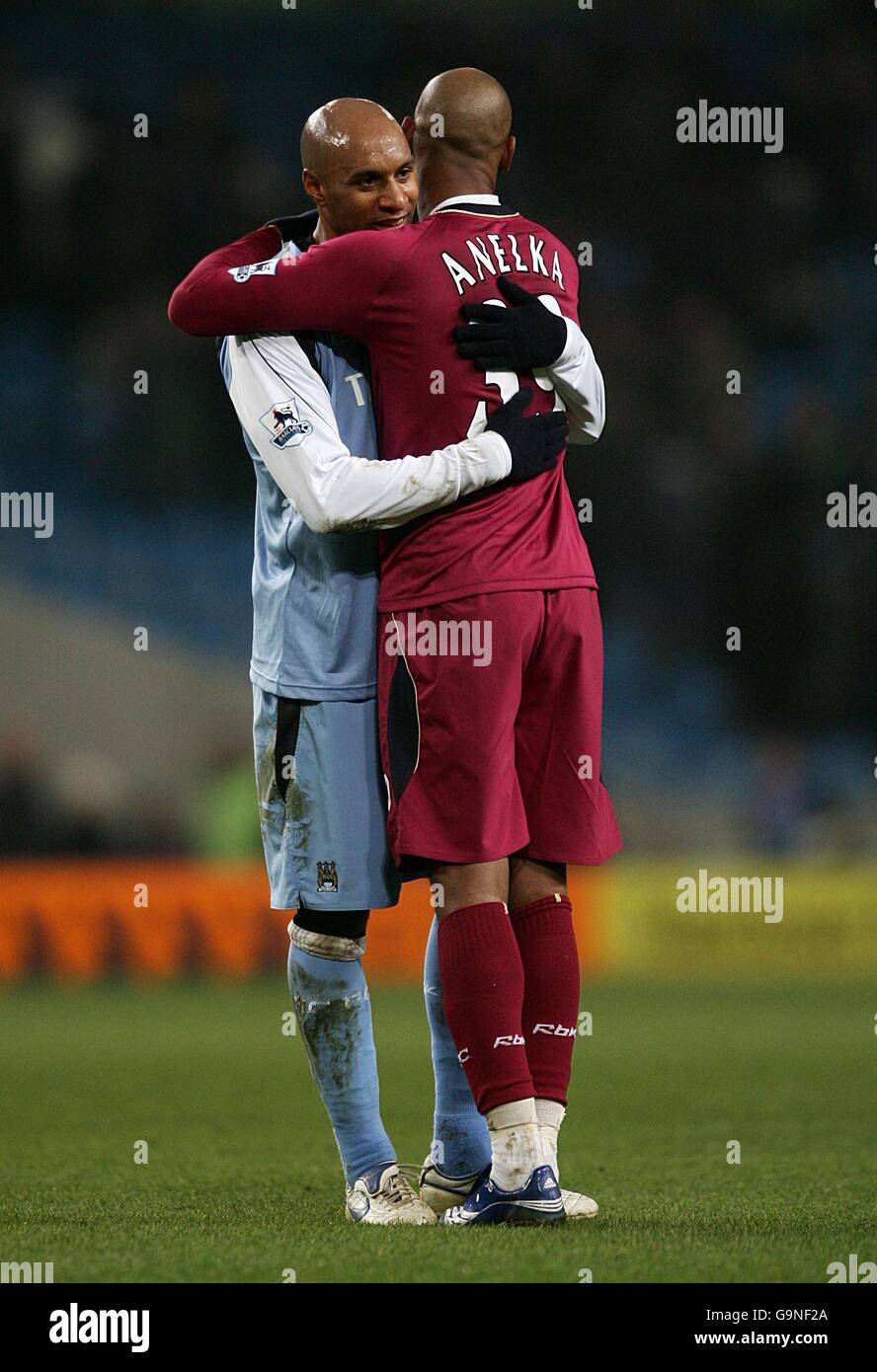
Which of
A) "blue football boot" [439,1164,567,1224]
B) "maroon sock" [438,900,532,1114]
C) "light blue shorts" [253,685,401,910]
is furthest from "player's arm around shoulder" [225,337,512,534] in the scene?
"blue football boot" [439,1164,567,1224]

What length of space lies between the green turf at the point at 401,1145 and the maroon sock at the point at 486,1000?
0.80 feet

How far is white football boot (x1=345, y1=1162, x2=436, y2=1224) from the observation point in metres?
3.03

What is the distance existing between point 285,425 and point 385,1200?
1376 millimetres

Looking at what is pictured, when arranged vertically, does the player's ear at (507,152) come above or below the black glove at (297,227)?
above

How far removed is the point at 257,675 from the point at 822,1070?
10.5 ft

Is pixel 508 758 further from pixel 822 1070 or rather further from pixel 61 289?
pixel 61 289

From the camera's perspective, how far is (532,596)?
304 cm

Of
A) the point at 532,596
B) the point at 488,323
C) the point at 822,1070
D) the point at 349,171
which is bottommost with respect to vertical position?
the point at 822,1070

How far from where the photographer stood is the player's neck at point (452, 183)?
3.20 metres

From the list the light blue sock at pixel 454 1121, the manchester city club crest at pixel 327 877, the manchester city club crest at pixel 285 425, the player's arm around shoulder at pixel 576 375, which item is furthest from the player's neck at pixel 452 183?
the light blue sock at pixel 454 1121

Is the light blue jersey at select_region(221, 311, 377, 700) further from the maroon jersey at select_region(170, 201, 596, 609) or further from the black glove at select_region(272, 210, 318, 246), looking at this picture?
the black glove at select_region(272, 210, 318, 246)

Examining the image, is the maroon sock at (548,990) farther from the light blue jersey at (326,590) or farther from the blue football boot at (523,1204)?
the light blue jersey at (326,590)

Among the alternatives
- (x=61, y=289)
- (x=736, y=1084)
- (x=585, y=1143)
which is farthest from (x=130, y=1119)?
(x=61, y=289)

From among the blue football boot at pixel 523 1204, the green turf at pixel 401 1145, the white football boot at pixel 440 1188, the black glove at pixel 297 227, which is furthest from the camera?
the black glove at pixel 297 227
